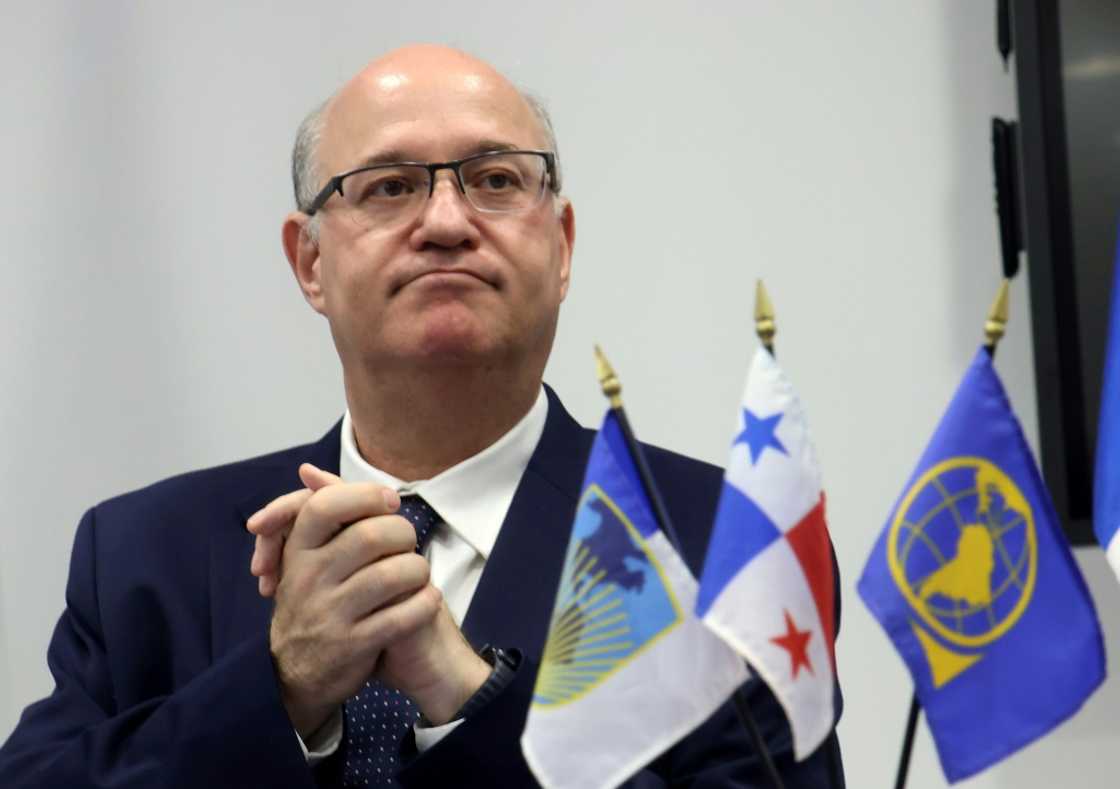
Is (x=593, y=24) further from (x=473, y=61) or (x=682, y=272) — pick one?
(x=473, y=61)

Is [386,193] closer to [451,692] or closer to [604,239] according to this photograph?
[451,692]

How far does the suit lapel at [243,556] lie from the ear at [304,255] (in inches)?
6.6

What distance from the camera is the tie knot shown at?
1695 mm

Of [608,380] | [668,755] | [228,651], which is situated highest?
[608,380]

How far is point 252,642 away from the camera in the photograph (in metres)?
1.43

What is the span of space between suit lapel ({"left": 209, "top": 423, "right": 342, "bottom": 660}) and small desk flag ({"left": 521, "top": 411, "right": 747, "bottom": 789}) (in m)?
0.61

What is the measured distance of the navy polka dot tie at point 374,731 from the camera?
150 cm

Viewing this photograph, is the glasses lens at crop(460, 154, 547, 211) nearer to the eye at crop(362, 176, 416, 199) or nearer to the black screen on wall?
the eye at crop(362, 176, 416, 199)

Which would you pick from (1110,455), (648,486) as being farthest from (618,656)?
(1110,455)

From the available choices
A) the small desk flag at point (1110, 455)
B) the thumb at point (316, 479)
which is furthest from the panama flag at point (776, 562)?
the thumb at point (316, 479)

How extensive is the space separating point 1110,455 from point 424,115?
83cm

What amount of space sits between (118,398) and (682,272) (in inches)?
40.5

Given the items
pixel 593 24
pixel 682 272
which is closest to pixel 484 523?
pixel 682 272

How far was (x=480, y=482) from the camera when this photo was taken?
5.75 ft
